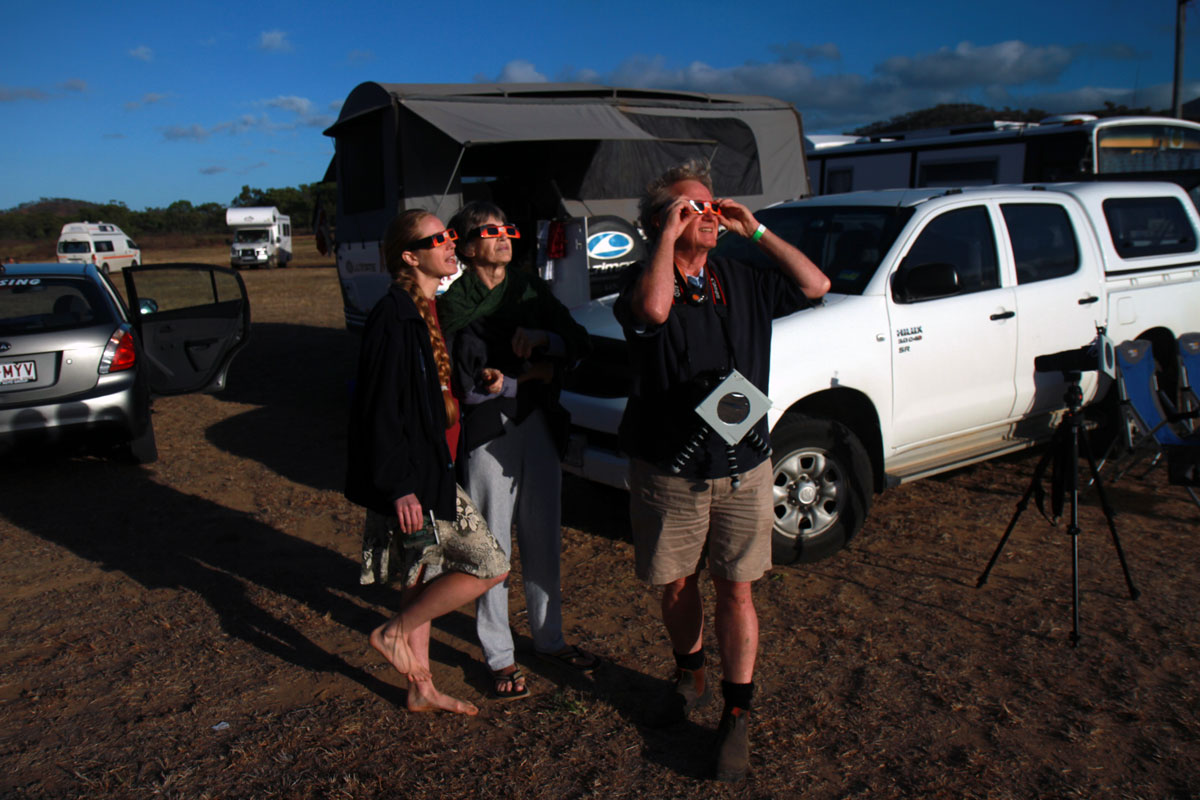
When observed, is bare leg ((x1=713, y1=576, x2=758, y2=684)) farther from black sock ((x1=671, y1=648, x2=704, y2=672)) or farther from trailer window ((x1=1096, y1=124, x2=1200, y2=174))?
trailer window ((x1=1096, y1=124, x2=1200, y2=174))

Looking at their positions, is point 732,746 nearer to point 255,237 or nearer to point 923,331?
point 923,331

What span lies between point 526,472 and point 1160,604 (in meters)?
2.93

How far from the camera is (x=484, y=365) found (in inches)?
123

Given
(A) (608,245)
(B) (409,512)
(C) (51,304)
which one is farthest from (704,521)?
(A) (608,245)

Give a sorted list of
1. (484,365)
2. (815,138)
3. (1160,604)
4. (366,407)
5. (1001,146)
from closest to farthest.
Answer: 1. (366,407)
2. (484,365)
3. (1160,604)
4. (1001,146)
5. (815,138)

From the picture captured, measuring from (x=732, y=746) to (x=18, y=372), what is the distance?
539 cm

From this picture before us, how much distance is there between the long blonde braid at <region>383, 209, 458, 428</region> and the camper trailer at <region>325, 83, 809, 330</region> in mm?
4936

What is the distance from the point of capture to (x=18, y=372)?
5.93 metres

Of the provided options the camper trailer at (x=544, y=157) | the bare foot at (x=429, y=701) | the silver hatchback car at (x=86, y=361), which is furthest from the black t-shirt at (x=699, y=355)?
the camper trailer at (x=544, y=157)

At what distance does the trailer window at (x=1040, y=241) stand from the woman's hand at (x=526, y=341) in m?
3.40

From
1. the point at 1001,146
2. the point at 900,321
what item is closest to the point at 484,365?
→ the point at 900,321

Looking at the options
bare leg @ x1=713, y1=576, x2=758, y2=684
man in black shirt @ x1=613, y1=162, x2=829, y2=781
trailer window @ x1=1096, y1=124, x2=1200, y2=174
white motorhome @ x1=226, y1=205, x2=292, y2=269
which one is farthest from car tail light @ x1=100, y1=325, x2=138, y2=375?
white motorhome @ x1=226, y1=205, x2=292, y2=269

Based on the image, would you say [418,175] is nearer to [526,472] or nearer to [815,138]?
[526,472]

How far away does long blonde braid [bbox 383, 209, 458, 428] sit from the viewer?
295 cm
